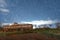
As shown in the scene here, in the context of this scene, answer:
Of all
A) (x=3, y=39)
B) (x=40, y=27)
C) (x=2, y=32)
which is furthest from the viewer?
(x=40, y=27)

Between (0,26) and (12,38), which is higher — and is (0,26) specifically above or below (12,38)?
above

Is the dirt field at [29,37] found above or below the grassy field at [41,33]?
below

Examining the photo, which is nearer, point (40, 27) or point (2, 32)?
point (2, 32)

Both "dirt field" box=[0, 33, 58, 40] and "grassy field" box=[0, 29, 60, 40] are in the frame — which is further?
"grassy field" box=[0, 29, 60, 40]

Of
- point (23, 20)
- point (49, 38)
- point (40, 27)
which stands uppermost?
point (23, 20)

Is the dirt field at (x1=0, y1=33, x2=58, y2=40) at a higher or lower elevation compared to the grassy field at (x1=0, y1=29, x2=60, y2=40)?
lower

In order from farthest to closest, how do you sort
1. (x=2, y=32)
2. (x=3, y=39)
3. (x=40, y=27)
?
(x=40, y=27), (x=2, y=32), (x=3, y=39)

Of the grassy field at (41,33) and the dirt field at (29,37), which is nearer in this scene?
the dirt field at (29,37)

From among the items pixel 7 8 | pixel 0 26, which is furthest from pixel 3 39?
pixel 7 8

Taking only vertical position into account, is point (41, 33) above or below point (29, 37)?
above

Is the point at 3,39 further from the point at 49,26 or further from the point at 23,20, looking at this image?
the point at 49,26

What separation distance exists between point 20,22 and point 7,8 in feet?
2.35

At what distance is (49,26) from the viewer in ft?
15.3

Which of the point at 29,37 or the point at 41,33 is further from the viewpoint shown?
the point at 41,33
